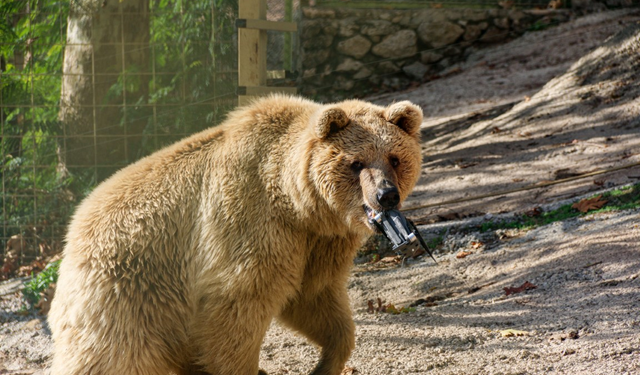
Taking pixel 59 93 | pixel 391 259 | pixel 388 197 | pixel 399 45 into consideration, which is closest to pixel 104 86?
pixel 59 93

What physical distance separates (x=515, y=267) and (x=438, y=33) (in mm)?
9076

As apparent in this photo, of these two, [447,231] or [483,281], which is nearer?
[483,281]

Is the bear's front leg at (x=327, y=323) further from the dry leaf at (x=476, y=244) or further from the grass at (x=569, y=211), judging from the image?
the grass at (x=569, y=211)

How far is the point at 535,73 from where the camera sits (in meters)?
12.2

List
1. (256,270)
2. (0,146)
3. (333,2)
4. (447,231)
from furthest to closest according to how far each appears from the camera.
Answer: (333,2) < (0,146) < (447,231) < (256,270)

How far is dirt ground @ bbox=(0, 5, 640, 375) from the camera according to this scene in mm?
4234

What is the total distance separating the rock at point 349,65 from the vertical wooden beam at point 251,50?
7409 millimetres

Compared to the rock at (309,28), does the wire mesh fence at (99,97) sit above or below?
below

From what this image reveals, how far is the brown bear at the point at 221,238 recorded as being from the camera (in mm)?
3709

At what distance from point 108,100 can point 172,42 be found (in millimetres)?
982

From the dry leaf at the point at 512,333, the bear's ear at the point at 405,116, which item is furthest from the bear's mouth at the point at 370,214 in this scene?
the dry leaf at the point at 512,333

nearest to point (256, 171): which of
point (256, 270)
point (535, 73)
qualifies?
point (256, 270)

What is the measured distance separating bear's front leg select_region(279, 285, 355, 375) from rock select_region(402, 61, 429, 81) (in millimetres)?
9782

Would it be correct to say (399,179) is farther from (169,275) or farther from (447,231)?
(447,231)
